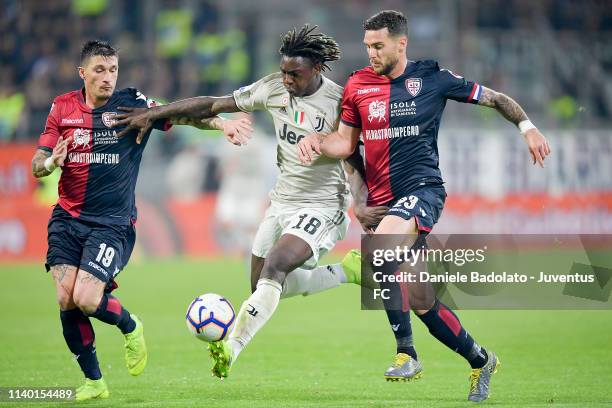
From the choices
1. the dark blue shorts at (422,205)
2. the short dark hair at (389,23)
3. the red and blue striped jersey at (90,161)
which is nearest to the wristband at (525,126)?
the dark blue shorts at (422,205)

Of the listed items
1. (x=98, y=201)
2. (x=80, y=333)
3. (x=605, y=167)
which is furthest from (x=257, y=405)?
(x=605, y=167)

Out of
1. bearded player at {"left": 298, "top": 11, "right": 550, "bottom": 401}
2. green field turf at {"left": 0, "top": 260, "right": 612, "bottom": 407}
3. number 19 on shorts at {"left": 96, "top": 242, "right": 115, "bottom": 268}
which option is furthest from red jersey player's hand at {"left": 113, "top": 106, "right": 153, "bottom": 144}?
green field turf at {"left": 0, "top": 260, "right": 612, "bottom": 407}

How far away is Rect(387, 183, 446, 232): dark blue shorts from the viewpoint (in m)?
7.95

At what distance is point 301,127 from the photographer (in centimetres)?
865

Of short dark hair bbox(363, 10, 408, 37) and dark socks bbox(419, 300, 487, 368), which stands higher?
short dark hair bbox(363, 10, 408, 37)

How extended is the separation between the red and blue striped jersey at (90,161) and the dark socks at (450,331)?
2588 millimetres

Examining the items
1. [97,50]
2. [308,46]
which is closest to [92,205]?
[97,50]

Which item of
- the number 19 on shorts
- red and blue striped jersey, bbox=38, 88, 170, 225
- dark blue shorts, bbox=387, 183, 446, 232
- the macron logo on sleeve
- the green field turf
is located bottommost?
the green field turf

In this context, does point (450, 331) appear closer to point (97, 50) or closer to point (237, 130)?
point (237, 130)

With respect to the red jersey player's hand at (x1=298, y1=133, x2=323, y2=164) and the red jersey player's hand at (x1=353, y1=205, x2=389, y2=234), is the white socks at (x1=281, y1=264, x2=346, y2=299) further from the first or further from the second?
the red jersey player's hand at (x1=298, y1=133, x2=323, y2=164)

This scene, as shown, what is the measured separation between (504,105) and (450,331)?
1.80 m

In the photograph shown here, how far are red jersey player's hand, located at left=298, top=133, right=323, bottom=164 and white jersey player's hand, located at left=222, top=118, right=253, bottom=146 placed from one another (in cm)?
41

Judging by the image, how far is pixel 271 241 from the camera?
29.4 ft

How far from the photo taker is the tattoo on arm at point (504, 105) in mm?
8109
